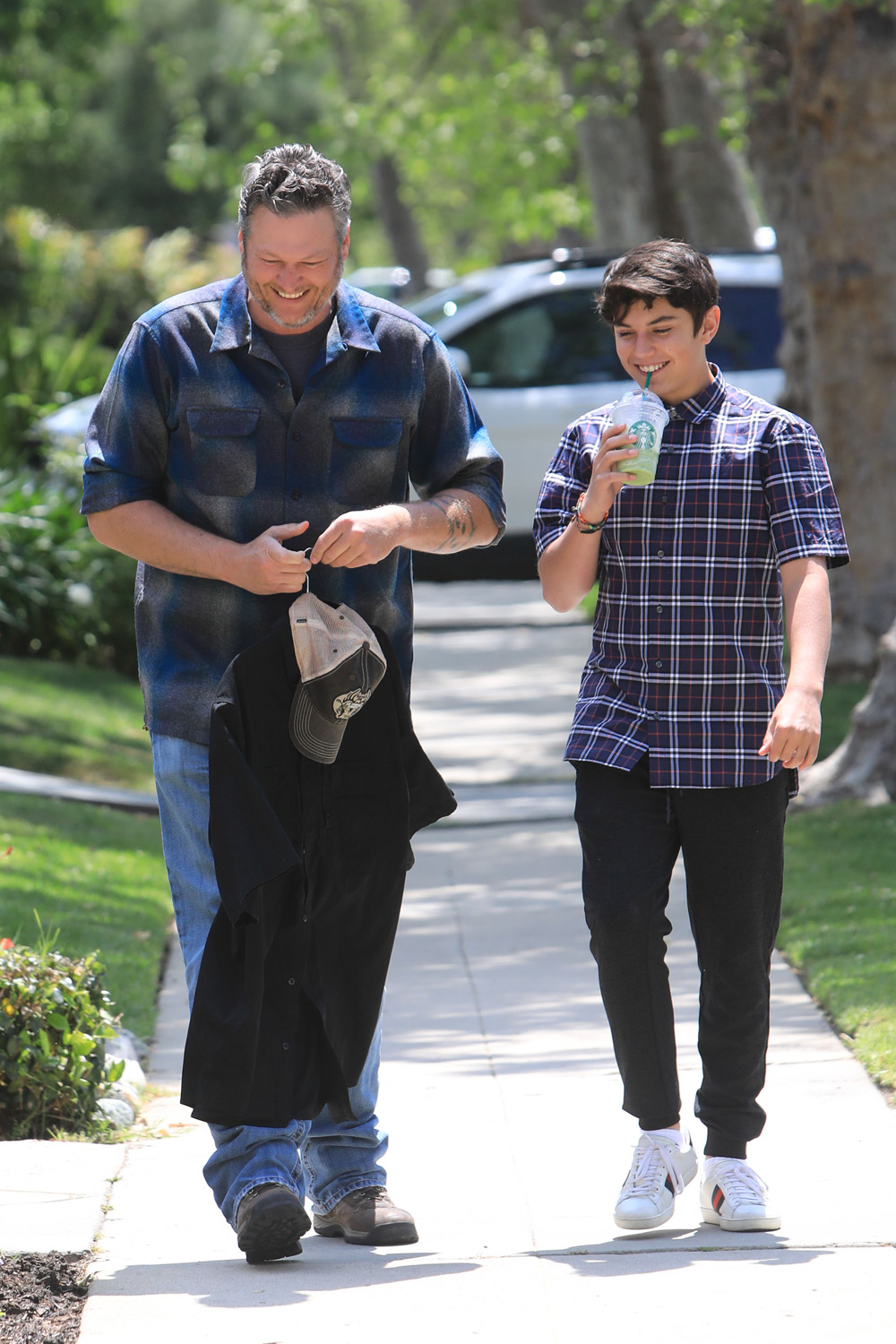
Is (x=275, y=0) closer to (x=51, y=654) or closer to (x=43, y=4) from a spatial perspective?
(x=43, y=4)

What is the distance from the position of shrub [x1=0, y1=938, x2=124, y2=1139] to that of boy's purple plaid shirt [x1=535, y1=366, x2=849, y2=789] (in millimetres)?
1550

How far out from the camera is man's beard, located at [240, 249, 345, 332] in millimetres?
3371

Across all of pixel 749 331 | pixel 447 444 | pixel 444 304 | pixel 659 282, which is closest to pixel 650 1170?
pixel 447 444

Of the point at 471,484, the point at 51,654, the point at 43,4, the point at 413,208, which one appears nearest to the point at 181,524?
the point at 471,484

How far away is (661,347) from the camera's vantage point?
11.5 feet

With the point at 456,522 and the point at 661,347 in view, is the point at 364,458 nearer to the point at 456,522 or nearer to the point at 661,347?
the point at 456,522

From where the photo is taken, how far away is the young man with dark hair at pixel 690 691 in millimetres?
3461

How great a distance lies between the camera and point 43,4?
16109 millimetres

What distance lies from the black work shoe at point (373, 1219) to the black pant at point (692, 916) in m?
0.50

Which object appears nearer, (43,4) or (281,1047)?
(281,1047)

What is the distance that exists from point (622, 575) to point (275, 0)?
932 inches

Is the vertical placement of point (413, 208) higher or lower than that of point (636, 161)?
higher

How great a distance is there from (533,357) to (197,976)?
10030mm

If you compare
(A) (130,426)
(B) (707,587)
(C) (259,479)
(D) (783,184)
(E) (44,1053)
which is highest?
(D) (783,184)
